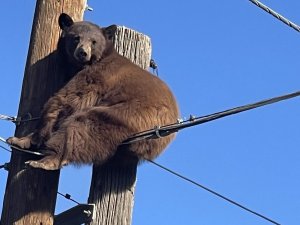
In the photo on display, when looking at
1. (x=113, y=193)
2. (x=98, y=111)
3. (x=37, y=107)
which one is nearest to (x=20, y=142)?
(x=37, y=107)

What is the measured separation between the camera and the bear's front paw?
636 centimetres

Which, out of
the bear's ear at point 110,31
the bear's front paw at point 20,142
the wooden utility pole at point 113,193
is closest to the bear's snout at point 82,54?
the bear's ear at point 110,31

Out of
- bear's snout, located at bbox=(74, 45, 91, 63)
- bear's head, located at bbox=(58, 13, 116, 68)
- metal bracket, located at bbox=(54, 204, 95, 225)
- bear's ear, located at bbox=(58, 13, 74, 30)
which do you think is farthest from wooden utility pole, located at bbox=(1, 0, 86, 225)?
bear's snout, located at bbox=(74, 45, 91, 63)

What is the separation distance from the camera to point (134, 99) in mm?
7051

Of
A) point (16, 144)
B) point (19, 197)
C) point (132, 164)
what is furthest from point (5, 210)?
point (132, 164)

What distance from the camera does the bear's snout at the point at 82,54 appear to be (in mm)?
7676

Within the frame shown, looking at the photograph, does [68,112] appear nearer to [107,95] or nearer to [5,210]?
[107,95]

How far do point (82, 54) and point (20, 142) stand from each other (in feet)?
5.39

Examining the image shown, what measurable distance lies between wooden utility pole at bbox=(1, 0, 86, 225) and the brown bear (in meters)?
0.10

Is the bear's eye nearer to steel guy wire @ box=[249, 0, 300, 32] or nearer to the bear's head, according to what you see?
the bear's head

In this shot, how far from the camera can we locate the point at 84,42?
806 cm

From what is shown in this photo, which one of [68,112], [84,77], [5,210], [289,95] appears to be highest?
[84,77]

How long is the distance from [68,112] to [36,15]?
971 mm

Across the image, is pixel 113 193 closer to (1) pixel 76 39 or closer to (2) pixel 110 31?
(2) pixel 110 31
